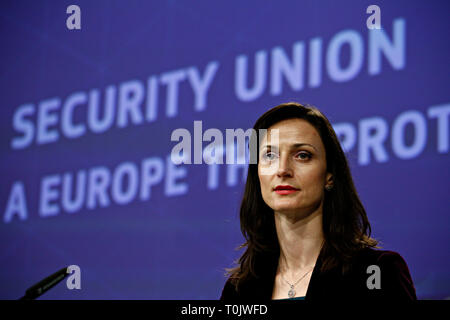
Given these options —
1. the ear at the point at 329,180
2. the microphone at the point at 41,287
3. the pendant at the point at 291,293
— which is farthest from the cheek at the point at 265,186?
the microphone at the point at 41,287

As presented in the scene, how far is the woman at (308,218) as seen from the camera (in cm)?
179

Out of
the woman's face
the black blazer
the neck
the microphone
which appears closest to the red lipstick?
the woman's face

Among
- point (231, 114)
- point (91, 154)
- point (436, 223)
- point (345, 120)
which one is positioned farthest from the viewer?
point (91, 154)

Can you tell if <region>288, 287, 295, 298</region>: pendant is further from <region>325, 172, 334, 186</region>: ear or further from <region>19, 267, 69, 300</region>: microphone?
<region>19, 267, 69, 300</region>: microphone

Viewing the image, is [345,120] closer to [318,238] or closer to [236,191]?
[236,191]

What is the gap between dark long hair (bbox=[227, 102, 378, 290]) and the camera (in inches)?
73.5

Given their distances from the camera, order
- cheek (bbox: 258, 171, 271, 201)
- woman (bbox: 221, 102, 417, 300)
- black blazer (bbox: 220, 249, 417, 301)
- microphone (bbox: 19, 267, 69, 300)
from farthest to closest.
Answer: cheek (bbox: 258, 171, 271, 201) < woman (bbox: 221, 102, 417, 300) < black blazer (bbox: 220, 249, 417, 301) < microphone (bbox: 19, 267, 69, 300)

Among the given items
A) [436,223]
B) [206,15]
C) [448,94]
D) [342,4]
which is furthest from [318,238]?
[206,15]

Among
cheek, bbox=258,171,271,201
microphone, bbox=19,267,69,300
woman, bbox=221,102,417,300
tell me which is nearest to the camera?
microphone, bbox=19,267,69,300

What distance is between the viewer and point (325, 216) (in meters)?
1.95

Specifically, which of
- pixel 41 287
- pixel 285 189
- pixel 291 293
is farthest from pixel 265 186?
pixel 41 287

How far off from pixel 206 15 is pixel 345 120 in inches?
47.5
